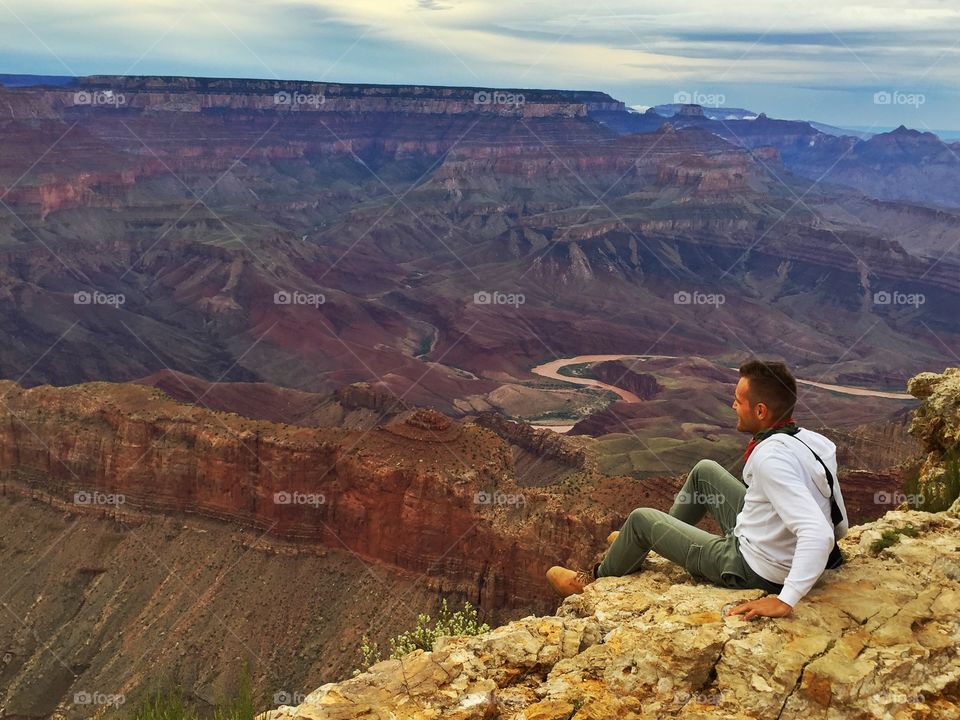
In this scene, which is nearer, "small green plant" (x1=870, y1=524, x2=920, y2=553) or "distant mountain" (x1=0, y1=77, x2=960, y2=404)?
"small green plant" (x1=870, y1=524, x2=920, y2=553)

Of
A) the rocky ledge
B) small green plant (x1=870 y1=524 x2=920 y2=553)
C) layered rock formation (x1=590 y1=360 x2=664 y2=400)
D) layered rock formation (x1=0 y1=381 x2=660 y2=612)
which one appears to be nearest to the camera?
the rocky ledge

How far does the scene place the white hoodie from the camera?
28.6 ft

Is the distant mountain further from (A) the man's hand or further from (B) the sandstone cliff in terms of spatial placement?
(A) the man's hand

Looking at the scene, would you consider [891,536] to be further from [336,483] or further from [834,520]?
[336,483]

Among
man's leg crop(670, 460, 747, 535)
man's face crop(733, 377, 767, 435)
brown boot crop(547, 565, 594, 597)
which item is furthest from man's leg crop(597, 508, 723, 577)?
man's face crop(733, 377, 767, 435)

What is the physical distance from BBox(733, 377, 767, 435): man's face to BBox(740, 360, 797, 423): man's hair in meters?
0.05

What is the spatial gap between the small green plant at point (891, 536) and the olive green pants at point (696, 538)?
163 centimetres

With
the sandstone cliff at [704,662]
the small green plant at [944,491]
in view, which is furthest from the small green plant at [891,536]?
the small green plant at [944,491]

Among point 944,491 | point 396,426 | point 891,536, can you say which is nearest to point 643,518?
point 891,536

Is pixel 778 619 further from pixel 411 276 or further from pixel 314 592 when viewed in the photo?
pixel 411 276

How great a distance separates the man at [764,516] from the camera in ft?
29.0

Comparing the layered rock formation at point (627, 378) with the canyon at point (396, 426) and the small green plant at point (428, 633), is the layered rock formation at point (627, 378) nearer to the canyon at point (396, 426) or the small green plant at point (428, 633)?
the canyon at point (396, 426)

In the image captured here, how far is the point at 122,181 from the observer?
183 m

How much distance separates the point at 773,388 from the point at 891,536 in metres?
2.81
